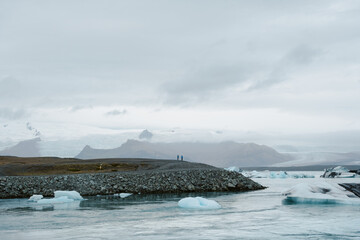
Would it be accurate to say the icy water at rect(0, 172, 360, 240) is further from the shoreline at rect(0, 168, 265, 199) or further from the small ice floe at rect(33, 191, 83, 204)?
the shoreline at rect(0, 168, 265, 199)

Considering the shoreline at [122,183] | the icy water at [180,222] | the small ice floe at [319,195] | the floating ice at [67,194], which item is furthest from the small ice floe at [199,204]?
the shoreline at [122,183]

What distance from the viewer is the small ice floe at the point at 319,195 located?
26670 mm

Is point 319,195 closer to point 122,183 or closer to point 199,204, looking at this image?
point 199,204

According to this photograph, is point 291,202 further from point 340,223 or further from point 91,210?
point 91,210

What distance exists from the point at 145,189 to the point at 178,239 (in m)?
24.8

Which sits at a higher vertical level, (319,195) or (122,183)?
(122,183)

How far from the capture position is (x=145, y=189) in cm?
3988

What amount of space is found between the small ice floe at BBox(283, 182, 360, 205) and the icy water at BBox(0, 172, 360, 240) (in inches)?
28.1

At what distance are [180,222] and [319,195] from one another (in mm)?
12288

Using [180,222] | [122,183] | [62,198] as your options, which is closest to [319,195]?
[180,222]

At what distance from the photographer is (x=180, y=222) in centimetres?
1986

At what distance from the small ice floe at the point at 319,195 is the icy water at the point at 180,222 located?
2.34 feet

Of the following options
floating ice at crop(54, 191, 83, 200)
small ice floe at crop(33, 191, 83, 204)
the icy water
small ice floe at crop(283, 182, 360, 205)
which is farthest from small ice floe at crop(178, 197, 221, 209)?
floating ice at crop(54, 191, 83, 200)

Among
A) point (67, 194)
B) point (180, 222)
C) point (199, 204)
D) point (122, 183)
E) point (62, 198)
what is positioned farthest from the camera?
point (122, 183)
